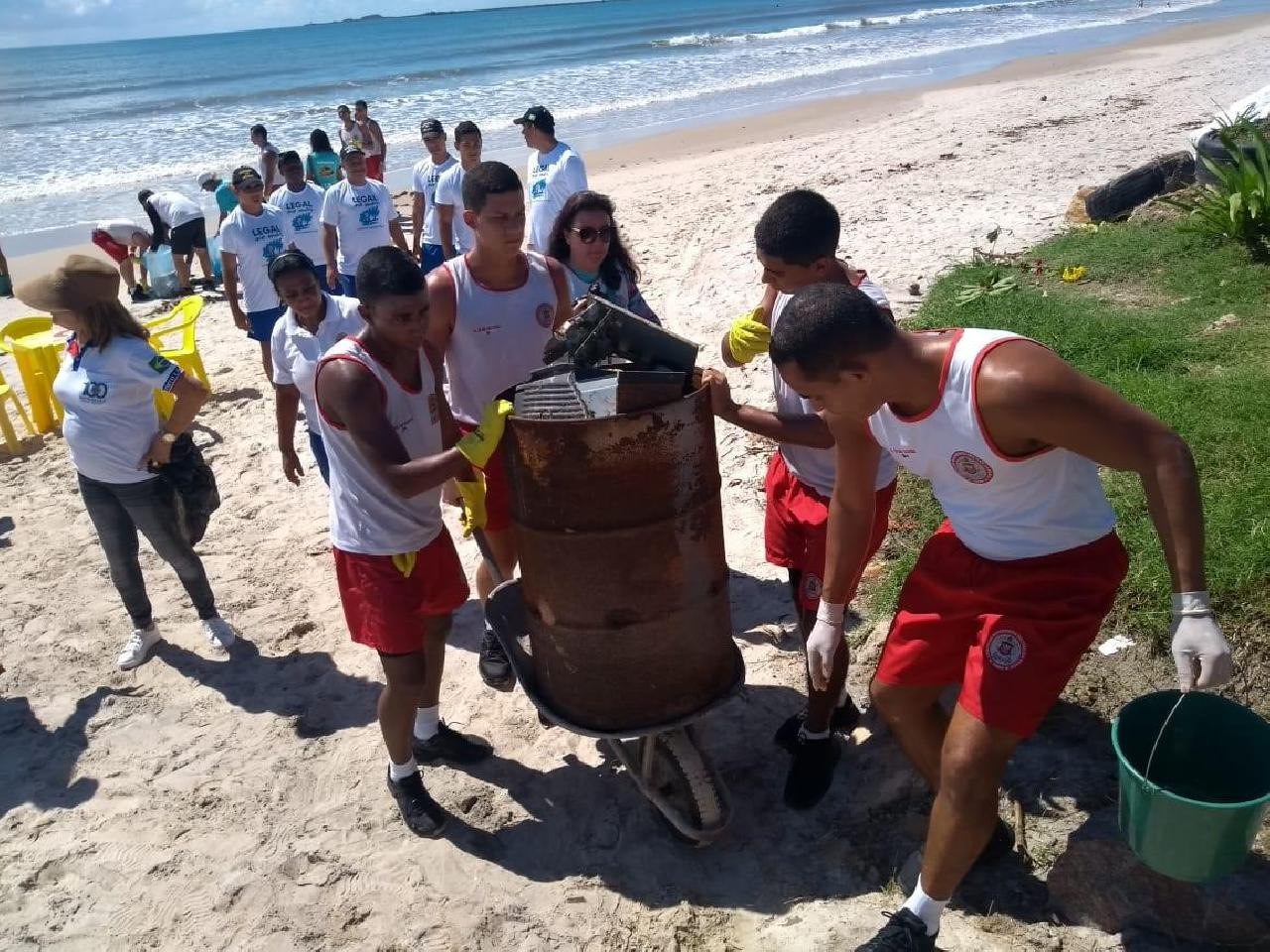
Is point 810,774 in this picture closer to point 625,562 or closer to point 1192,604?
point 625,562

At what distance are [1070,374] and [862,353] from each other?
46 centimetres

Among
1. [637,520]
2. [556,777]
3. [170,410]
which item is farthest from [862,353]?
[170,410]

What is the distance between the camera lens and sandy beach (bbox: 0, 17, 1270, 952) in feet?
10.0

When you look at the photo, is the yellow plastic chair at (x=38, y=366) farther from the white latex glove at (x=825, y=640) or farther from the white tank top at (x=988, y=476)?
the white tank top at (x=988, y=476)

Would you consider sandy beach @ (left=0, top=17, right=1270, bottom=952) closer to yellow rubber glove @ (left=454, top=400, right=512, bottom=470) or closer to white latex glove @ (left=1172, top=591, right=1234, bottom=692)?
white latex glove @ (left=1172, top=591, right=1234, bottom=692)

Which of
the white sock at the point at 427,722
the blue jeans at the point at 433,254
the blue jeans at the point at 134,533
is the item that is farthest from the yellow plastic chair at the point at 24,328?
the white sock at the point at 427,722

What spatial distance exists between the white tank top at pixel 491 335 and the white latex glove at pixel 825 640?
4.83ft

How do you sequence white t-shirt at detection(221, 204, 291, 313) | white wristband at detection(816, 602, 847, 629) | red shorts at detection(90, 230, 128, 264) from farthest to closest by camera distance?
1. red shorts at detection(90, 230, 128, 264)
2. white t-shirt at detection(221, 204, 291, 313)
3. white wristband at detection(816, 602, 847, 629)

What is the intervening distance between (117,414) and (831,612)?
10.3 feet

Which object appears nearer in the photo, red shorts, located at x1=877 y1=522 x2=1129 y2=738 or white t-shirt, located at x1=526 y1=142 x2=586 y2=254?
red shorts, located at x1=877 y1=522 x2=1129 y2=738

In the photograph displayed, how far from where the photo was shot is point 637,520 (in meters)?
2.78

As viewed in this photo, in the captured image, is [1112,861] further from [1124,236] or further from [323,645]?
[1124,236]

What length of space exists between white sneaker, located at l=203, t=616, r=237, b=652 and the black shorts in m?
7.66

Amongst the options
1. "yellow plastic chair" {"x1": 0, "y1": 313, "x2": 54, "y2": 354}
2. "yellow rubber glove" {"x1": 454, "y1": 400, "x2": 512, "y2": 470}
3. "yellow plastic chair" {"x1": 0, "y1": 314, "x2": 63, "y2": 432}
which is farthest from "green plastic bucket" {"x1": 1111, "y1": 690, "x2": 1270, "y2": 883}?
"yellow plastic chair" {"x1": 0, "y1": 313, "x2": 54, "y2": 354}
